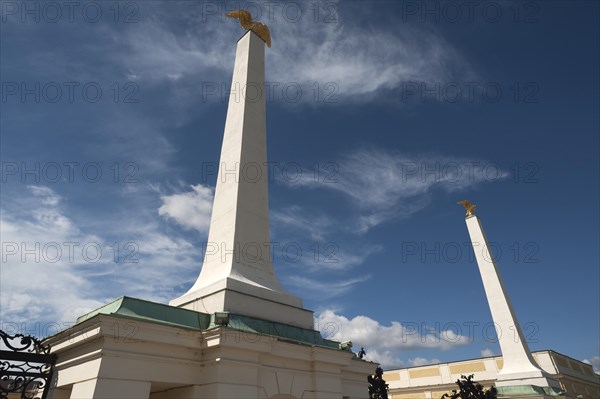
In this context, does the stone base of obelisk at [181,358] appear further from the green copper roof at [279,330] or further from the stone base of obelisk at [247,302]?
Answer: the stone base of obelisk at [247,302]

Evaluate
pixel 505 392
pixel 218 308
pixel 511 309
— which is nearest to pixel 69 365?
pixel 218 308

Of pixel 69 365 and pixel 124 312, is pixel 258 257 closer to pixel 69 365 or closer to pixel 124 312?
pixel 124 312

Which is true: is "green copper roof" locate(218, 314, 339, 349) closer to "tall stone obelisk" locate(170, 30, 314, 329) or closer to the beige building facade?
"tall stone obelisk" locate(170, 30, 314, 329)

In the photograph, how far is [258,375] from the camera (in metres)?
9.16

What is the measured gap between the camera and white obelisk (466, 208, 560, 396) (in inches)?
1135

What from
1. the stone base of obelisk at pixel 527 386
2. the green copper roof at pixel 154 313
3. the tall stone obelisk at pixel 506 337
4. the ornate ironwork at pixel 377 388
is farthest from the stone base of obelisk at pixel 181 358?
the tall stone obelisk at pixel 506 337

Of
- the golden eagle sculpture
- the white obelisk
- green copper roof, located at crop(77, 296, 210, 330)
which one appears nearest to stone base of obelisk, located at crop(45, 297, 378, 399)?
green copper roof, located at crop(77, 296, 210, 330)

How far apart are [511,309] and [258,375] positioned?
3099 cm

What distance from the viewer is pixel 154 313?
8969 mm

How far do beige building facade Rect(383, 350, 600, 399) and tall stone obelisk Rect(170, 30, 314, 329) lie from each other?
4099cm

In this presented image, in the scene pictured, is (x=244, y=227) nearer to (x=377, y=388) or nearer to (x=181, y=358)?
(x=181, y=358)

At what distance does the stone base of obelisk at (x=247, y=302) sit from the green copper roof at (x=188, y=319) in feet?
1.48

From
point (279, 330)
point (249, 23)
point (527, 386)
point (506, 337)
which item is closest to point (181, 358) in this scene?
point (279, 330)

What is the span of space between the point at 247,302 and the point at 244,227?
266 cm
